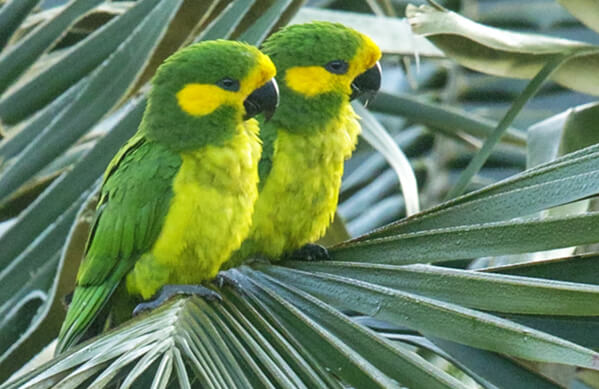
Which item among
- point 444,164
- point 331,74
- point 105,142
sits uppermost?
point 105,142

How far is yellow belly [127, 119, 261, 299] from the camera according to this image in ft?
5.30

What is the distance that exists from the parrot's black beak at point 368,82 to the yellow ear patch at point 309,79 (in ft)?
0.16

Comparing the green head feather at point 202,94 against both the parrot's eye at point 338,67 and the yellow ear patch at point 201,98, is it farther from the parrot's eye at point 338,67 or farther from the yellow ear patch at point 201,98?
the parrot's eye at point 338,67

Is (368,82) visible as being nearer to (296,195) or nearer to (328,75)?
(328,75)

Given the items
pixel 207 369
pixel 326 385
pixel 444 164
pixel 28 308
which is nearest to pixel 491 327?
pixel 326 385

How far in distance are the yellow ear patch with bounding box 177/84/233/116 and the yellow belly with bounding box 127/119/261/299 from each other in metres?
0.09

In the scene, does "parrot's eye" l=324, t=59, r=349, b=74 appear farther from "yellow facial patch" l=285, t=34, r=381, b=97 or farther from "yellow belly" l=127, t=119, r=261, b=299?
"yellow belly" l=127, t=119, r=261, b=299

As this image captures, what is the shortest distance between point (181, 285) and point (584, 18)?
86 cm

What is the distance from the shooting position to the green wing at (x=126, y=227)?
163 centimetres

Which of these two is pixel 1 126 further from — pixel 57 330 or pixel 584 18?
pixel 584 18

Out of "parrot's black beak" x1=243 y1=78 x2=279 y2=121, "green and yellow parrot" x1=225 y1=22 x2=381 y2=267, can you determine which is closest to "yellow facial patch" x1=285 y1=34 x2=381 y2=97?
"green and yellow parrot" x1=225 y1=22 x2=381 y2=267

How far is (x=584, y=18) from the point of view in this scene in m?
1.65

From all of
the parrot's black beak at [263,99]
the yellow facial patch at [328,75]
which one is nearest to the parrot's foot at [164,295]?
the parrot's black beak at [263,99]

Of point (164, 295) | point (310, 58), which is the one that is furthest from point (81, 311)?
point (310, 58)
